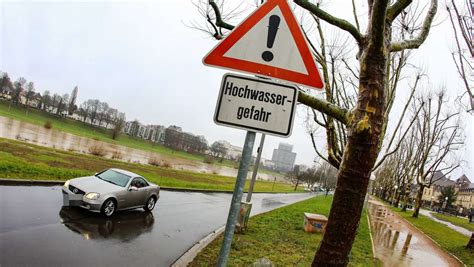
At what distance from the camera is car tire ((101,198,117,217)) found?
1056 centimetres

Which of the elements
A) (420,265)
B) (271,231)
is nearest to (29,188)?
(271,231)

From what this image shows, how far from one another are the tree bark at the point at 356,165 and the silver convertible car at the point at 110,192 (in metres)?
8.31

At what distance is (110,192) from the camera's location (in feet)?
35.6

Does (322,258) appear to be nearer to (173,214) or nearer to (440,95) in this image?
(173,214)

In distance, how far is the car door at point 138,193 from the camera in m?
11.9

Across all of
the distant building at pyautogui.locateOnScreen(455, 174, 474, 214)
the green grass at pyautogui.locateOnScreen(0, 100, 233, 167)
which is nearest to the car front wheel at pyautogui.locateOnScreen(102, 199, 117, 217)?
the green grass at pyautogui.locateOnScreen(0, 100, 233, 167)

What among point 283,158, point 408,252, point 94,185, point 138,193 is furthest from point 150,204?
point 283,158

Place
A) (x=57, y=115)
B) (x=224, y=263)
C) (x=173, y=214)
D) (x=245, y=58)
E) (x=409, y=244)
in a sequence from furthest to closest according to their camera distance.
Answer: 1. (x=57, y=115)
2. (x=409, y=244)
3. (x=173, y=214)
4. (x=245, y=58)
5. (x=224, y=263)

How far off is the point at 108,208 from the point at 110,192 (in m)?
0.48

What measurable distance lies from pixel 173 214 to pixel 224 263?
1167 cm

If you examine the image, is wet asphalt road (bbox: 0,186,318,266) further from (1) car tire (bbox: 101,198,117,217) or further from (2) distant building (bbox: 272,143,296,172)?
(2) distant building (bbox: 272,143,296,172)

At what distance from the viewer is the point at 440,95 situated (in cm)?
2586

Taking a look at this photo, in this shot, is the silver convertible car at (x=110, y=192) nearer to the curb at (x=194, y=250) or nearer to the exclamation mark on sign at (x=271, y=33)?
the curb at (x=194, y=250)

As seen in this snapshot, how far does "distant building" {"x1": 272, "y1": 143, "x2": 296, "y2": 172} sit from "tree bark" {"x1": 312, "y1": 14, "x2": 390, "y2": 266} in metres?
126
